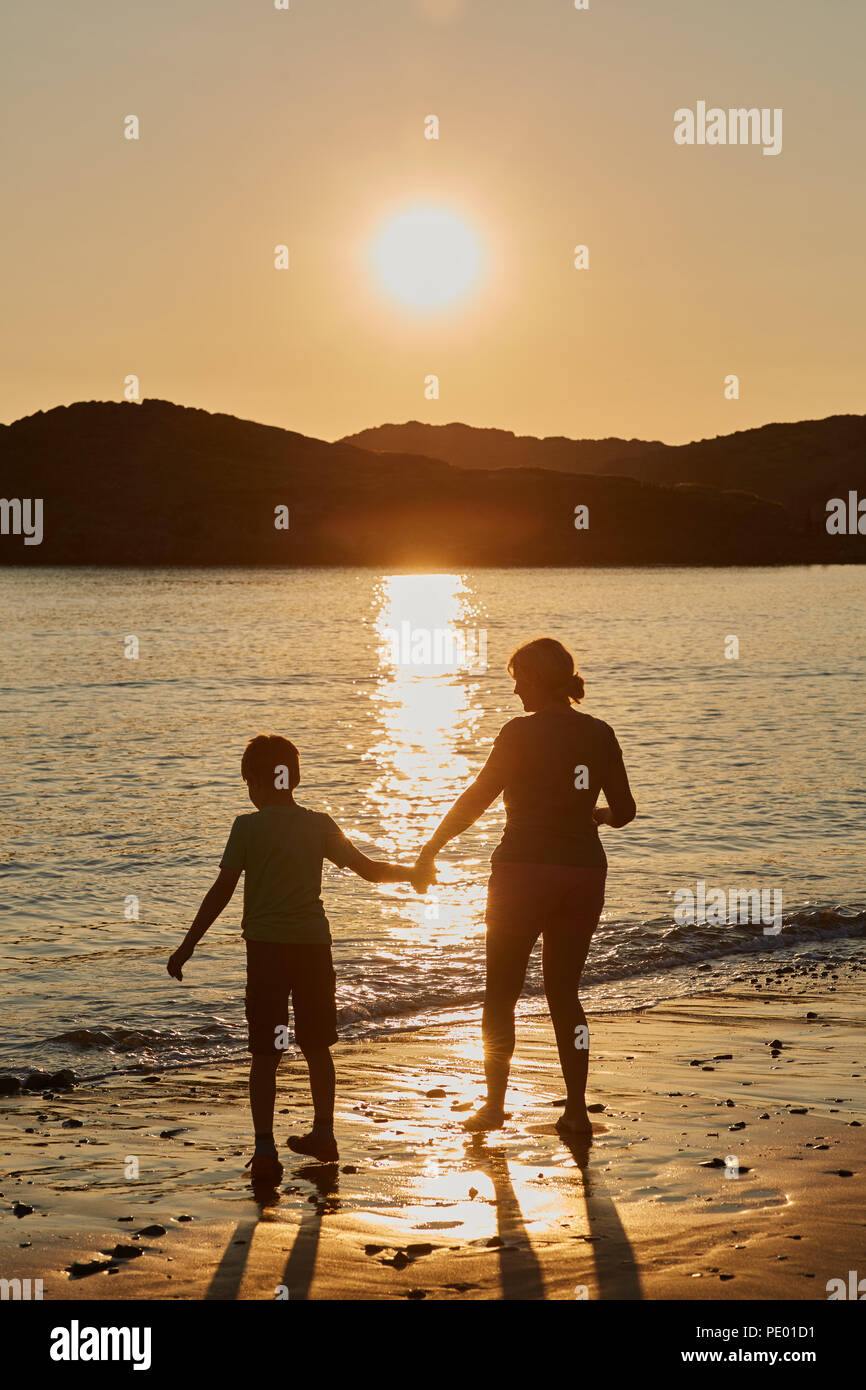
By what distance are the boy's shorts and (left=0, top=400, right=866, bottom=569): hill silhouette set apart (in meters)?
178

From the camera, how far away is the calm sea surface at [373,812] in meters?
10.8

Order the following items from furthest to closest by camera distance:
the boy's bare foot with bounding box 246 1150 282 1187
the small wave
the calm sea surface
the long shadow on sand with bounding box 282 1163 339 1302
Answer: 1. the calm sea surface
2. the small wave
3. the boy's bare foot with bounding box 246 1150 282 1187
4. the long shadow on sand with bounding box 282 1163 339 1302

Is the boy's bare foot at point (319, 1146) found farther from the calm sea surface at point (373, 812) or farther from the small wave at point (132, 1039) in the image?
the small wave at point (132, 1039)

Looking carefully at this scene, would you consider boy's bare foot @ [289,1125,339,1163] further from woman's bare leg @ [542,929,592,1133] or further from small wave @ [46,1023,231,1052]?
small wave @ [46,1023,231,1052]

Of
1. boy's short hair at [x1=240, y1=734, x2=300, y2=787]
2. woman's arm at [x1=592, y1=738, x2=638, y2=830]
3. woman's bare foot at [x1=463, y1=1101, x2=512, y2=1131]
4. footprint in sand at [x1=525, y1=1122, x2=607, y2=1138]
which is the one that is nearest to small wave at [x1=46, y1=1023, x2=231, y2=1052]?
woman's bare foot at [x1=463, y1=1101, x2=512, y2=1131]

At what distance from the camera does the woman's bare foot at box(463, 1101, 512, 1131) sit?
673 centimetres

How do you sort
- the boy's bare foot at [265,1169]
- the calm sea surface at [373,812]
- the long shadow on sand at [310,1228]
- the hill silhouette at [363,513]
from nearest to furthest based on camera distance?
1. the long shadow on sand at [310,1228]
2. the boy's bare foot at [265,1169]
3. the calm sea surface at [373,812]
4. the hill silhouette at [363,513]

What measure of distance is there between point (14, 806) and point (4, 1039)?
11314mm

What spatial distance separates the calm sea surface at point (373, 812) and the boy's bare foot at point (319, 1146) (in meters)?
2.79

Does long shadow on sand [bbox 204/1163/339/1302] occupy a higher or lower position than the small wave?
higher

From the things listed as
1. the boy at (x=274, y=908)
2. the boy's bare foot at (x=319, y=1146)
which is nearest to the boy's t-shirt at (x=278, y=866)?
the boy at (x=274, y=908)

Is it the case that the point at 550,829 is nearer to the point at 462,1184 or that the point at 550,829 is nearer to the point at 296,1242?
the point at 462,1184

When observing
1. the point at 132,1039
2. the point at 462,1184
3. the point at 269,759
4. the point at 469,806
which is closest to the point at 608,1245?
the point at 462,1184
